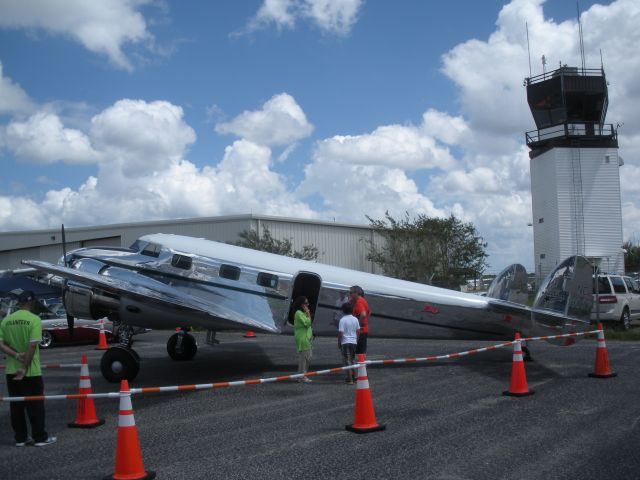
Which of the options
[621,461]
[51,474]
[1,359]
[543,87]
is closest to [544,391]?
[621,461]

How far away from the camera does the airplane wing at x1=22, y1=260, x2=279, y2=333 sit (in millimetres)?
10784

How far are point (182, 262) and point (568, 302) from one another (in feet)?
24.9

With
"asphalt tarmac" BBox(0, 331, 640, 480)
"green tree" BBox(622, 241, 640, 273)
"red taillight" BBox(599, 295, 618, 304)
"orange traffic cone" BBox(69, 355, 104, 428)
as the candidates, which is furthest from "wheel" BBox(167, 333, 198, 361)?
"green tree" BBox(622, 241, 640, 273)

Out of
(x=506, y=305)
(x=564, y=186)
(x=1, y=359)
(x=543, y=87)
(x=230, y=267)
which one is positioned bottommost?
(x=1, y=359)

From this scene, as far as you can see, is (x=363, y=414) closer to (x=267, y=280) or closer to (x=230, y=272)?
(x=267, y=280)

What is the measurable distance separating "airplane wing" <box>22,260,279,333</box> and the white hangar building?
21.9m

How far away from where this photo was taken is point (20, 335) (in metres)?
7.25

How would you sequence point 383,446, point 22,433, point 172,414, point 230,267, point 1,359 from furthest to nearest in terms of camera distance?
point 1,359 < point 230,267 < point 172,414 < point 22,433 < point 383,446

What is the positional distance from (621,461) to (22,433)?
6.70 metres

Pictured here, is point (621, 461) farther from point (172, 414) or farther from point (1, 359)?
point (1, 359)

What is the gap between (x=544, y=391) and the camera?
952cm

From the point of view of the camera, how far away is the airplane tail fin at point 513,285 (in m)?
12.9

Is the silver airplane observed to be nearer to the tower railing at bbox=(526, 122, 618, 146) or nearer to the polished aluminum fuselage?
the polished aluminum fuselage

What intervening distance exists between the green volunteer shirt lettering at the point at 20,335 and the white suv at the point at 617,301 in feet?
56.2
